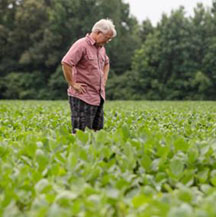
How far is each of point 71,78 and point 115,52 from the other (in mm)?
38664

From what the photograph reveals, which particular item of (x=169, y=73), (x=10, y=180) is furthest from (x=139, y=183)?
(x=169, y=73)

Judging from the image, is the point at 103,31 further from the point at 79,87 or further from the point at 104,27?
the point at 79,87

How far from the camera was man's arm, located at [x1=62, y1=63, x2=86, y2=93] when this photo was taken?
15.6 ft

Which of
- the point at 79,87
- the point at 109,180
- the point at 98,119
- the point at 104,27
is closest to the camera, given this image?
the point at 109,180

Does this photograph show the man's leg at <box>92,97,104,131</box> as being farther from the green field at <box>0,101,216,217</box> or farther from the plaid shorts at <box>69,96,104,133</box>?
the green field at <box>0,101,216,217</box>

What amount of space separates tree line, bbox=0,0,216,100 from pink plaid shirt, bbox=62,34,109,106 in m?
34.0

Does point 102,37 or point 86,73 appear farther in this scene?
point 86,73

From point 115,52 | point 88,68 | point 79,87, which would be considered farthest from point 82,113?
point 115,52

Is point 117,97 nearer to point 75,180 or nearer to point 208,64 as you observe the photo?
point 208,64

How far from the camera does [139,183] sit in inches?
97.3

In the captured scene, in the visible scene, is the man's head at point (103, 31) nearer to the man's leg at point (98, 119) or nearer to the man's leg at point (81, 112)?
the man's leg at point (81, 112)

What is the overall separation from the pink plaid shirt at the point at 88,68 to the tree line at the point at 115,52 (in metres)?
34.0

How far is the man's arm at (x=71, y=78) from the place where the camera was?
4.76m

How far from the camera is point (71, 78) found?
191 inches
